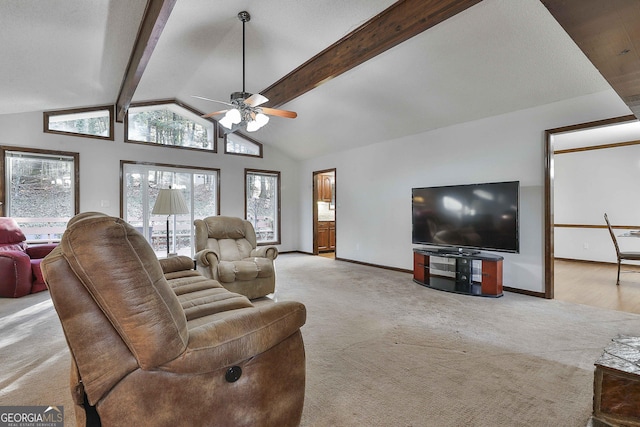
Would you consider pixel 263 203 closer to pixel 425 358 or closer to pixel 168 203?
pixel 168 203

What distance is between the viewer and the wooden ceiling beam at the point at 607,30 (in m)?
0.91

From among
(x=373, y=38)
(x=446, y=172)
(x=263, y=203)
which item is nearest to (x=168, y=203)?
(x=373, y=38)

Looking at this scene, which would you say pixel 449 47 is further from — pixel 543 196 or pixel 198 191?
pixel 198 191

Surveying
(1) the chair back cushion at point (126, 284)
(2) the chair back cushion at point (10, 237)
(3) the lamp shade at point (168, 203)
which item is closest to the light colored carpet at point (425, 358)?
(2) the chair back cushion at point (10, 237)

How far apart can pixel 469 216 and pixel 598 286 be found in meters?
2.15

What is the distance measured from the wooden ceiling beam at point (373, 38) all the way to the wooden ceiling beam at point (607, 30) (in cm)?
156

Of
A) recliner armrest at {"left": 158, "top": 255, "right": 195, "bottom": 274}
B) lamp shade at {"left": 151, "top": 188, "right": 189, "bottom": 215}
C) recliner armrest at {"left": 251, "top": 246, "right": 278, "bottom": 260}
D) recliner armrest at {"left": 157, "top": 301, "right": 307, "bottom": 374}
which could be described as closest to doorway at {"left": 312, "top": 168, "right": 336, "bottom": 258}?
recliner armrest at {"left": 251, "top": 246, "right": 278, "bottom": 260}

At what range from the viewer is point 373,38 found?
312 cm

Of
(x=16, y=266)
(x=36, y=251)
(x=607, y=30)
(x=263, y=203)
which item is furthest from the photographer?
(x=263, y=203)

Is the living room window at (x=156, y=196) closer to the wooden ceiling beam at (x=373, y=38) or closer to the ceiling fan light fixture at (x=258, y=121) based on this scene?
the wooden ceiling beam at (x=373, y=38)

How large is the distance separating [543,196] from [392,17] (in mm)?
2842

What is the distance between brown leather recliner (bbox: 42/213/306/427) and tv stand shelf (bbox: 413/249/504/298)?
11.3 ft

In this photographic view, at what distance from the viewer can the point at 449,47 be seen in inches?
130

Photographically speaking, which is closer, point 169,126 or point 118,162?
point 118,162
